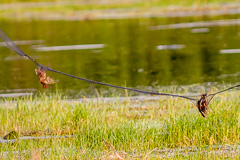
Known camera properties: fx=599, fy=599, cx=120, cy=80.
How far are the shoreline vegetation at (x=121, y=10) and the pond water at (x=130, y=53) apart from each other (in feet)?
→ 9.03

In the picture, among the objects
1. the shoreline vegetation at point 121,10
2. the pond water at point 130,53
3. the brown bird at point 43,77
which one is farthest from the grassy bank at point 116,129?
the shoreline vegetation at point 121,10

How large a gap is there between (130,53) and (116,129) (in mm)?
11435

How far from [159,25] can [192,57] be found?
10.9m

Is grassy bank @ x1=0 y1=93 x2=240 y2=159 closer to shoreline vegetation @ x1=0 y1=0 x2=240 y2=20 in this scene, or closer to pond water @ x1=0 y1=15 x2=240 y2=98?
pond water @ x1=0 y1=15 x2=240 y2=98

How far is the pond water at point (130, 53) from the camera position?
13.5 meters

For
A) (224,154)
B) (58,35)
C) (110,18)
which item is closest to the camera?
(224,154)

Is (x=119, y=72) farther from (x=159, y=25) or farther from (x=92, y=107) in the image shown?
(x=159, y=25)

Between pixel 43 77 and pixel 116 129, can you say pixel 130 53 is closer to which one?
pixel 116 129

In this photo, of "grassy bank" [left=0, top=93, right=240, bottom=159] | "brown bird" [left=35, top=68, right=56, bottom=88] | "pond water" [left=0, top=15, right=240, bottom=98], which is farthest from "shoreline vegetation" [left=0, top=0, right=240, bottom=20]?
"brown bird" [left=35, top=68, right=56, bottom=88]

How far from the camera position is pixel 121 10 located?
3762cm

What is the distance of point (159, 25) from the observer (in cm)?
2788

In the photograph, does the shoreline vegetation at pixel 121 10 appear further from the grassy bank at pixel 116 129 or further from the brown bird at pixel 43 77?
the brown bird at pixel 43 77

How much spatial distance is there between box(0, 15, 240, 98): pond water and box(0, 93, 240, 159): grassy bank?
39.1 inches

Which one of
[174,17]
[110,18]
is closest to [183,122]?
[174,17]
